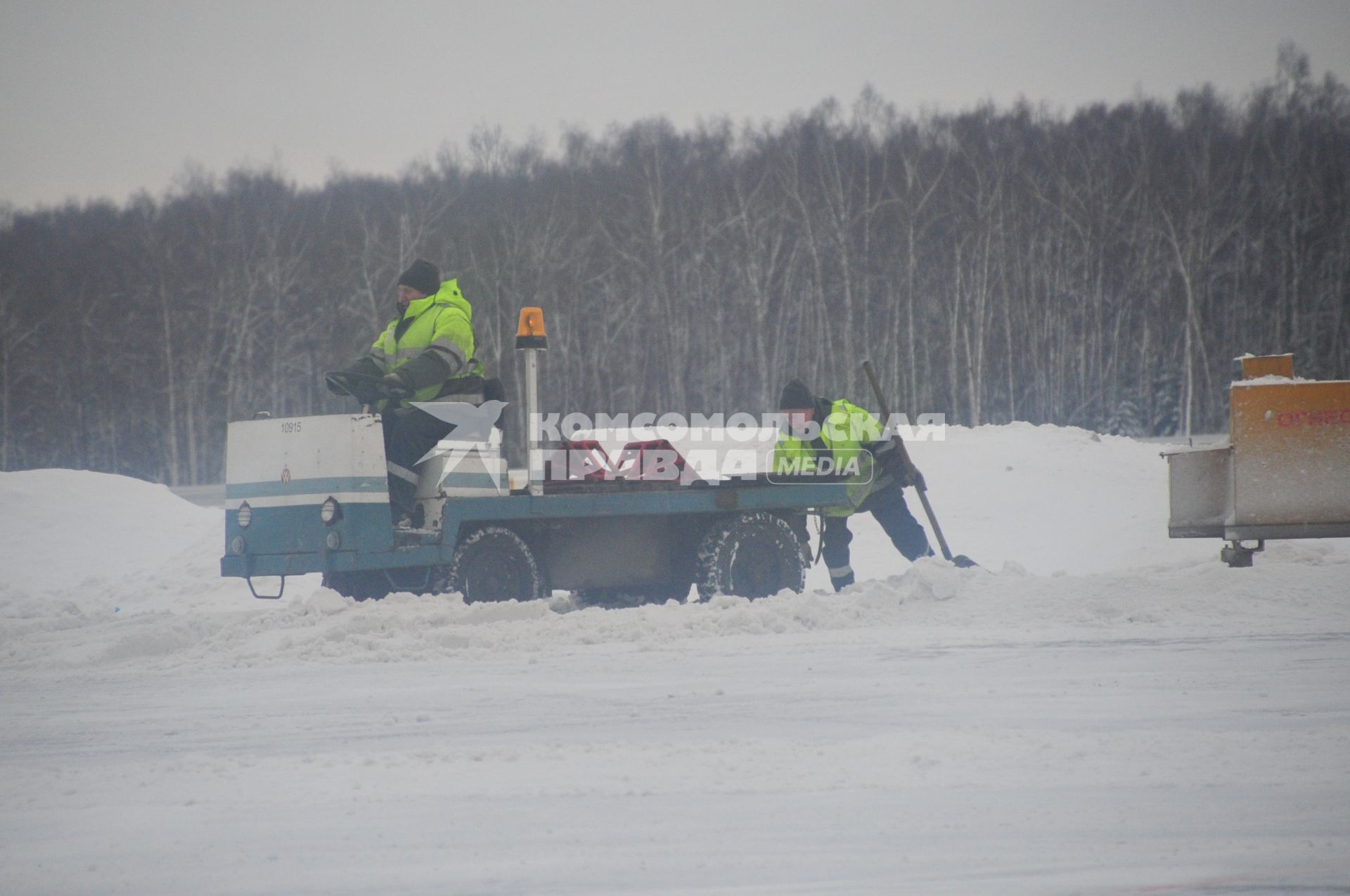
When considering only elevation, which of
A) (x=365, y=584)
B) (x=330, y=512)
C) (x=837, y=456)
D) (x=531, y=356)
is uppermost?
(x=531, y=356)

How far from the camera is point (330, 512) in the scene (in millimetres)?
8141

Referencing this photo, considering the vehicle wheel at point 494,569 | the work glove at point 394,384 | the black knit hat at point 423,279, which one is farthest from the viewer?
the black knit hat at point 423,279

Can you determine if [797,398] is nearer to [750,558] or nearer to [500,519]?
[750,558]

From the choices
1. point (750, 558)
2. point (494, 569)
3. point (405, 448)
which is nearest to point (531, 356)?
point (405, 448)

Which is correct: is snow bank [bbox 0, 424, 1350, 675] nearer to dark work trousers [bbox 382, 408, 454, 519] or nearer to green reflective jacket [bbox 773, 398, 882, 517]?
dark work trousers [bbox 382, 408, 454, 519]

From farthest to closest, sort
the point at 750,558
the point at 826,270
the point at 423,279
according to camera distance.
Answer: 1. the point at 826,270
2. the point at 750,558
3. the point at 423,279

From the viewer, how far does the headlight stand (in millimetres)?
8141

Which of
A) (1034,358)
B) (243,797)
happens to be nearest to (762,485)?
(243,797)

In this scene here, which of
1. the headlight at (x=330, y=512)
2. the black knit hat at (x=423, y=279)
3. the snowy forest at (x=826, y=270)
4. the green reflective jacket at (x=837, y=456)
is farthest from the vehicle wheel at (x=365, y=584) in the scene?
the snowy forest at (x=826, y=270)

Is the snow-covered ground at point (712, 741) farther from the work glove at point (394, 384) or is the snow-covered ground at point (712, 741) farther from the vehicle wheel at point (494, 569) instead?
the work glove at point (394, 384)

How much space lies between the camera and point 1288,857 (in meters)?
3.85

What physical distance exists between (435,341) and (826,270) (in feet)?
98.1

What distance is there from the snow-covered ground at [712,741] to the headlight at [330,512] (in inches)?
25.3

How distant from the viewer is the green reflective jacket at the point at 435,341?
8.48m
